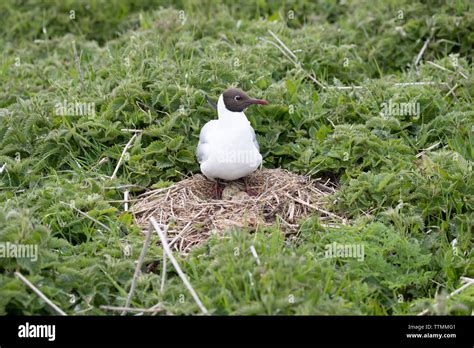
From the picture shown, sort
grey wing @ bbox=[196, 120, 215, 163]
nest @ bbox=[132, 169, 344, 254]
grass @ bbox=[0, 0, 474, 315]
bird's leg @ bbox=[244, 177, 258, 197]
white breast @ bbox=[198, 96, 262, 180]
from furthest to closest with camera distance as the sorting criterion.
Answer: bird's leg @ bbox=[244, 177, 258, 197]
grey wing @ bbox=[196, 120, 215, 163]
white breast @ bbox=[198, 96, 262, 180]
nest @ bbox=[132, 169, 344, 254]
grass @ bbox=[0, 0, 474, 315]

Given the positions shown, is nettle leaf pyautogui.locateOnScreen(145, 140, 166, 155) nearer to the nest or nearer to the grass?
the grass

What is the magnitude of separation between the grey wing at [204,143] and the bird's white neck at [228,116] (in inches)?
5.0

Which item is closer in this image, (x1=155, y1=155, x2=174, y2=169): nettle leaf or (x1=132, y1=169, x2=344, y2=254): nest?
(x1=132, y1=169, x2=344, y2=254): nest

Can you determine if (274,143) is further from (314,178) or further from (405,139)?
(405,139)

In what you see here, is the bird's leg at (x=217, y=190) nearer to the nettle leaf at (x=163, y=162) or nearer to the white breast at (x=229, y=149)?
the white breast at (x=229, y=149)

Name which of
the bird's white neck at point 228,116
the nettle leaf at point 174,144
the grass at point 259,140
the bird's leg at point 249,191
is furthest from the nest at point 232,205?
the bird's white neck at point 228,116

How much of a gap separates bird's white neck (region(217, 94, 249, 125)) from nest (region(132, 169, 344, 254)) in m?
0.56

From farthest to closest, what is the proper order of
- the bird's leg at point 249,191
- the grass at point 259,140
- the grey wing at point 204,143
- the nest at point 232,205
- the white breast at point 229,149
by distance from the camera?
the bird's leg at point 249,191 < the grey wing at point 204,143 < the white breast at point 229,149 < the nest at point 232,205 < the grass at point 259,140

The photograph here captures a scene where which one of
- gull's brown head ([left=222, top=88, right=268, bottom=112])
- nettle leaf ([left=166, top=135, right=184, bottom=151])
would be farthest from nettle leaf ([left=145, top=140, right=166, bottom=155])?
gull's brown head ([left=222, top=88, right=268, bottom=112])

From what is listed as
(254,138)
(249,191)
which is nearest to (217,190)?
(249,191)

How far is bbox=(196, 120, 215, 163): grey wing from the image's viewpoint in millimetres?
6691

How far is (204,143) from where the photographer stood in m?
6.77

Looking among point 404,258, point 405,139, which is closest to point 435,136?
point 405,139

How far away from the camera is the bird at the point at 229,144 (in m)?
6.57
